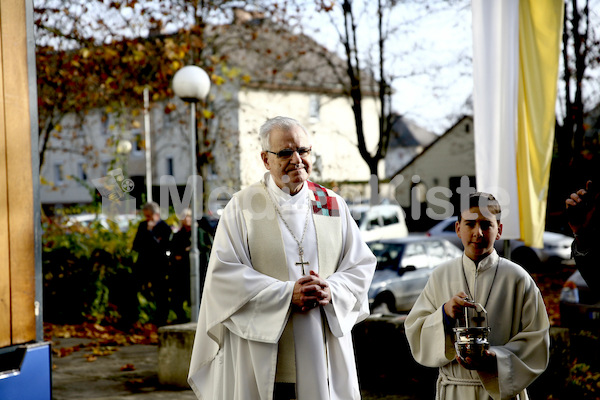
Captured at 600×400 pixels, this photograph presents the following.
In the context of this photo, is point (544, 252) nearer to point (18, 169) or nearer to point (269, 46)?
point (269, 46)

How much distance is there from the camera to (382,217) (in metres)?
17.9

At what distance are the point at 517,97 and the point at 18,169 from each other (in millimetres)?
3178

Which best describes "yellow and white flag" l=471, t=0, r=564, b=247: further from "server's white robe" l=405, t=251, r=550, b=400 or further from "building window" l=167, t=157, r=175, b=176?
"building window" l=167, t=157, r=175, b=176

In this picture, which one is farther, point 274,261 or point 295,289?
point 274,261

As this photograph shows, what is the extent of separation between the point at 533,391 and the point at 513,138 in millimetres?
1958

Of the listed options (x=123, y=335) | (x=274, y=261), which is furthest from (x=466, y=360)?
(x=123, y=335)

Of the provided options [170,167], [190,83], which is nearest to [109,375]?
[190,83]

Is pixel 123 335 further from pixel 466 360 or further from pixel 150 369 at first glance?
pixel 466 360

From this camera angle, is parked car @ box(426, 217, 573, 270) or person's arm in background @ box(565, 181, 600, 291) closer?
person's arm in background @ box(565, 181, 600, 291)

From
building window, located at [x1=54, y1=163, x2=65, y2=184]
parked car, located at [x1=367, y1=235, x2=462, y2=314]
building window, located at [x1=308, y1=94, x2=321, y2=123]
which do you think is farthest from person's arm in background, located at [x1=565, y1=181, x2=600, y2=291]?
building window, located at [x1=54, y1=163, x2=65, y2=184]

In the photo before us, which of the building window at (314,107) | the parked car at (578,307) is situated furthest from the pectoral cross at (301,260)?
the building window at (314,107)

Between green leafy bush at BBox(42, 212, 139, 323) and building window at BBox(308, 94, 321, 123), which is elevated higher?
building window at BBox(308, 94, 321, 123)

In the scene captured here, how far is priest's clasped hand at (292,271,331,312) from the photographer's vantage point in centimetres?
337

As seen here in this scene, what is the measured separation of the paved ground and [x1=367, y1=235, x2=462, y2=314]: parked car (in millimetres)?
3435
